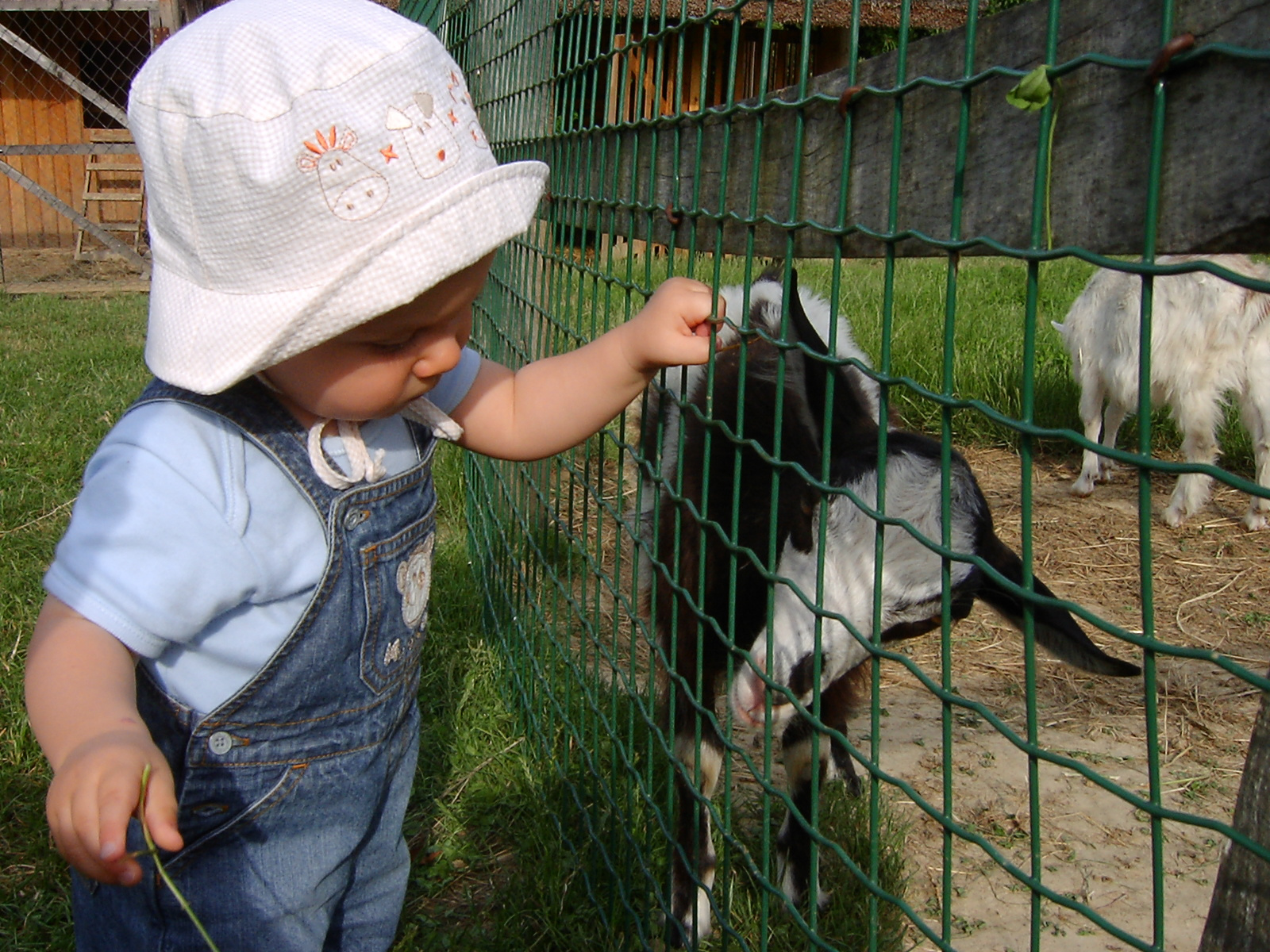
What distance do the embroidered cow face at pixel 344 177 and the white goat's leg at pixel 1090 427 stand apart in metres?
5.17

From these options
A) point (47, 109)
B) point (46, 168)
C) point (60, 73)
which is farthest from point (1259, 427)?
point (47, 109)

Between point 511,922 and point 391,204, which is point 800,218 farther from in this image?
point 511,922

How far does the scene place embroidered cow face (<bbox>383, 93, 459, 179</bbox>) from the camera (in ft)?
4.32

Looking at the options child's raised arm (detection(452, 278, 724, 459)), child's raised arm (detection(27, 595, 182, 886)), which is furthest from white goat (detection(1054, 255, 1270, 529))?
child's raised arm (detection(27, 595, 182, 886))

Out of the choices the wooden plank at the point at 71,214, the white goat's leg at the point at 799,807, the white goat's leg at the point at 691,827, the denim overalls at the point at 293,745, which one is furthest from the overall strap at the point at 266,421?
the wooden plank at the point at 71,214

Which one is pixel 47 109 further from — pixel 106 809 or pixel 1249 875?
pixel 1249 875

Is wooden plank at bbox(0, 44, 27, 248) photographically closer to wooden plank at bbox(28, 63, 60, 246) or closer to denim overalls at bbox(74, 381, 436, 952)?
wooden plank at bbox(28, 63, 60, 246)

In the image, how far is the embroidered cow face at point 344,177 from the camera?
4.15 feet

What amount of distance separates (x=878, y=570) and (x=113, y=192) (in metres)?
15.0

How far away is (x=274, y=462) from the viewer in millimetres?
1499

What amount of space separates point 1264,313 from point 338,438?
5.50m

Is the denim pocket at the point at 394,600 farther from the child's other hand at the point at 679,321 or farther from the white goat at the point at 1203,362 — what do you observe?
the white goat at the point at 1203,362

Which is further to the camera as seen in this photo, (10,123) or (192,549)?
(10,123)

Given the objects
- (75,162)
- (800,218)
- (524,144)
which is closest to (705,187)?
(800,218)
